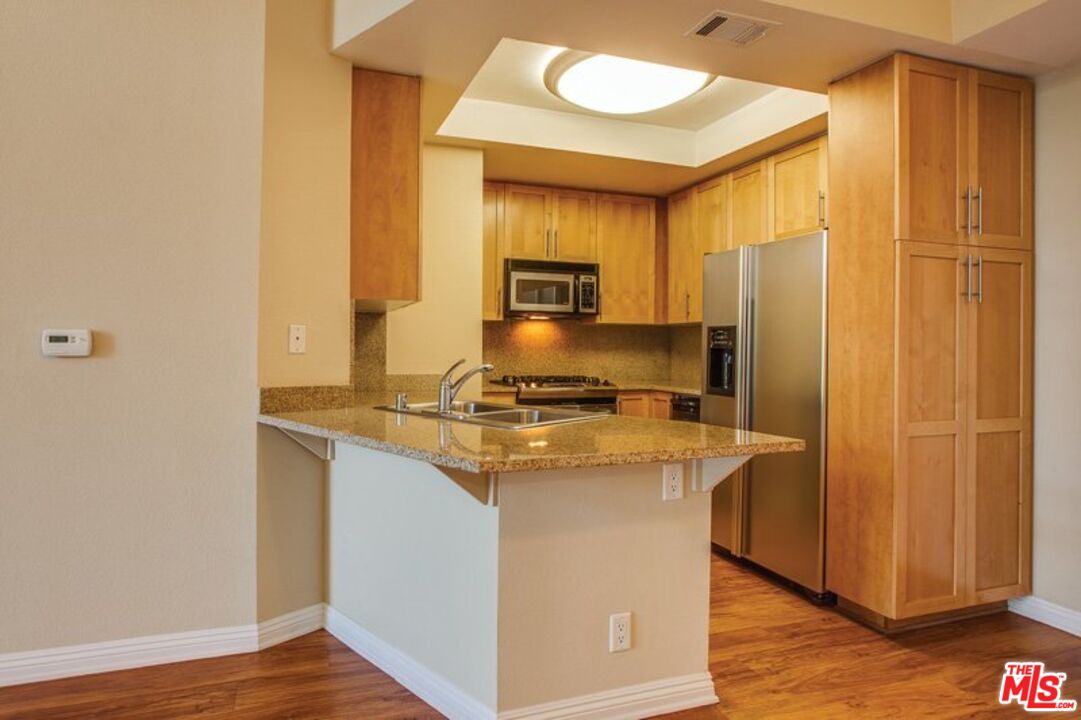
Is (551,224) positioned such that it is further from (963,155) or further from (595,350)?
(963,155)

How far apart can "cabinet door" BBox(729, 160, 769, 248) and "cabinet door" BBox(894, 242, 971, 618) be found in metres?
1.47

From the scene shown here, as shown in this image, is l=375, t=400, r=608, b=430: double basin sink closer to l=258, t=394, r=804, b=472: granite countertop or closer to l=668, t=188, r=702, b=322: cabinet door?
l=258, t=394, r=804, b=472: granite countertop

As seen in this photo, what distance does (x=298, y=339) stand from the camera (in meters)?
2.72

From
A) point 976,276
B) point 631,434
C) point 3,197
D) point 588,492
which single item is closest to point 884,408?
point 976,276

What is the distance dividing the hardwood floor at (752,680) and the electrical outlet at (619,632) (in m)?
0.31

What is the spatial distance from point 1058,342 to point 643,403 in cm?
254

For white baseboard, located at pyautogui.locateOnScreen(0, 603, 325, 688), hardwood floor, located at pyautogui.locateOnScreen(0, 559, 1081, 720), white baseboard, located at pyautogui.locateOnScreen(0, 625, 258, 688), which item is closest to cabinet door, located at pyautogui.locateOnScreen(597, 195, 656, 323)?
hardwood floor, located at pyautogui.locateOnScreen(0, 559, 1081, 720)

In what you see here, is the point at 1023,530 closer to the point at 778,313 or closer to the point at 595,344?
the point at 778,313

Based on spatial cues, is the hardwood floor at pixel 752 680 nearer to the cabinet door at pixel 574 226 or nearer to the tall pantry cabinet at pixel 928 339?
the tall pantry cabinet at pixel 928 339

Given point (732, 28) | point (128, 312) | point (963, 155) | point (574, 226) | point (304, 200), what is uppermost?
point (732, 28)

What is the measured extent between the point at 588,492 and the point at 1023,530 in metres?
2.22

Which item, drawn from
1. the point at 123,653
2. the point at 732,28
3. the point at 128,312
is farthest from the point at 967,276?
the point at 123,653

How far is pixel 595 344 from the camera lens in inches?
219

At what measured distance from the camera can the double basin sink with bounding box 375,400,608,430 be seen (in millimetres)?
2383
